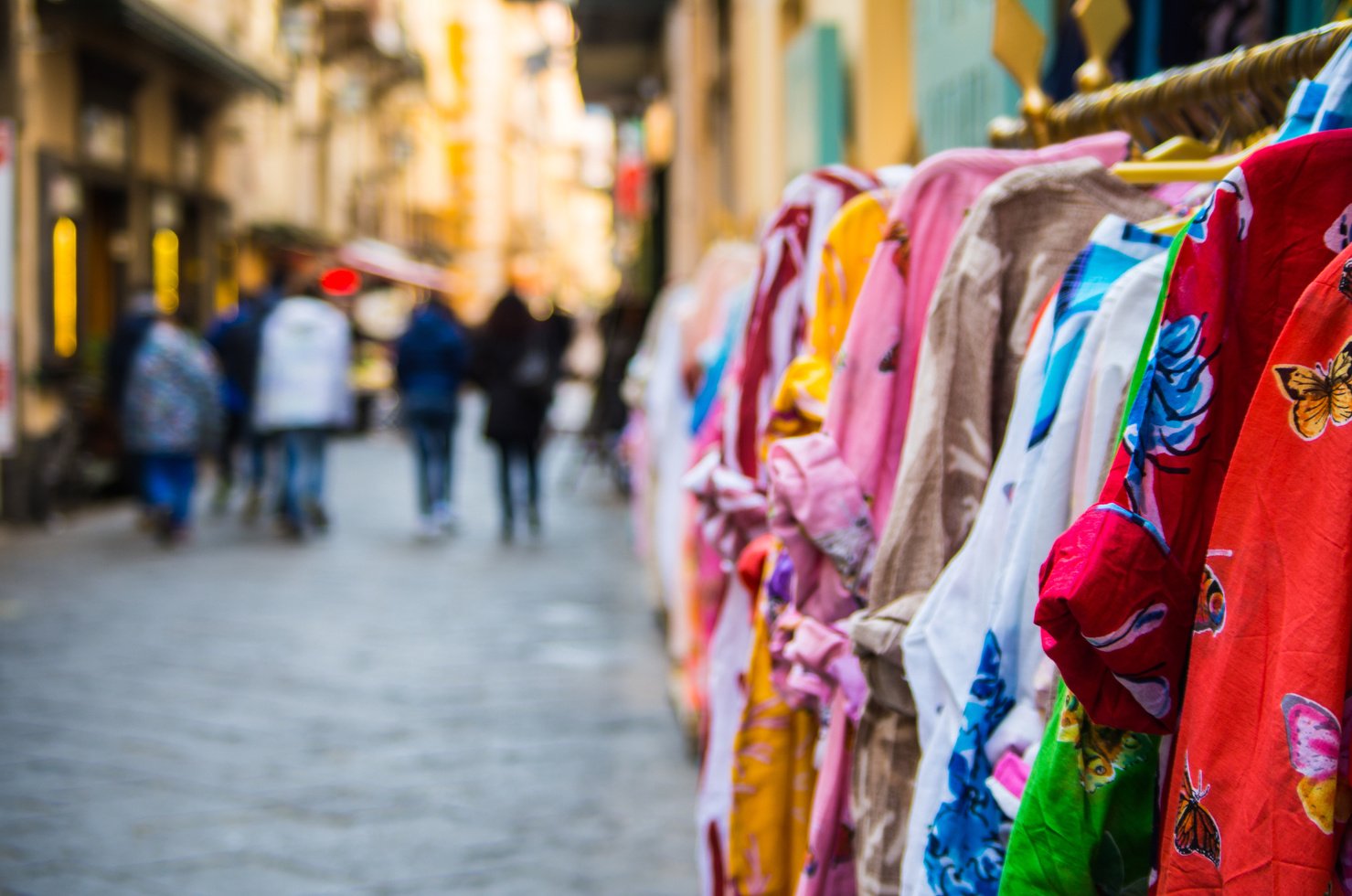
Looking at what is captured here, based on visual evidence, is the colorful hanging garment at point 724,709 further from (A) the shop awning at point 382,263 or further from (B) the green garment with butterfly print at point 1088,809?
(A) the shop awning at point 382,263

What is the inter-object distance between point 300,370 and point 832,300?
8.42m

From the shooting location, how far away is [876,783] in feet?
5.75

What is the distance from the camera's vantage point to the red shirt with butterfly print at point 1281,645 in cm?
102

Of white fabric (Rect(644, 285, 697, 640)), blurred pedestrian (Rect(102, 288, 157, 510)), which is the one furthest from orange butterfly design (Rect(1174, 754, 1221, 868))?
blurred pedestrian (Rect(102, 288, 157, 510))

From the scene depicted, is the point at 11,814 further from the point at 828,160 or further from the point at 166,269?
the point at 166,269

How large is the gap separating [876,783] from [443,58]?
4710 cm

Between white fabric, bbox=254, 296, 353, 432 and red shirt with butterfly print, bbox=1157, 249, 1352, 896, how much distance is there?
9336 mm

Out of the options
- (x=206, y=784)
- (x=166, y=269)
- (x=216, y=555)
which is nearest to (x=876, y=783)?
(x=206, y=784)

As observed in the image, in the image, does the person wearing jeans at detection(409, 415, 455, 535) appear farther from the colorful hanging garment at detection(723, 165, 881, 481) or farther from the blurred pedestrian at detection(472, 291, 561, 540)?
the colorful hanging garment at detection(723, 165, 881, 481)

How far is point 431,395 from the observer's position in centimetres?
1026

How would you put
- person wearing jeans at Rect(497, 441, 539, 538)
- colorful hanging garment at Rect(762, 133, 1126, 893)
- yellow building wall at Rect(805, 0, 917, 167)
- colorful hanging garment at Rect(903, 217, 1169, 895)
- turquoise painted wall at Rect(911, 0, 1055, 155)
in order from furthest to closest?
person wearing jeans at Rect(497, 441, 539, 538)
yellow building wall at Rect(805, 0, 917, 167)
turquoise painted wall at Rect(911, 0, 1055, 155)
colorful hanging garment at Rect(762, 133, 1126, 893)
colorful hanging garment at Rect(903, 217, 1169, 895)

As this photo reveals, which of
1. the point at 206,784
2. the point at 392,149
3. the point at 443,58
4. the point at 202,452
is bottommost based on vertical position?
the point at 206,784

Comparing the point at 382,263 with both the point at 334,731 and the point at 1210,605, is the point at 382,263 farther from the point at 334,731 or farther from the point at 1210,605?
the point at 1210,605

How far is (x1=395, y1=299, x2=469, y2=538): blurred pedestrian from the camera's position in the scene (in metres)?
10.2
